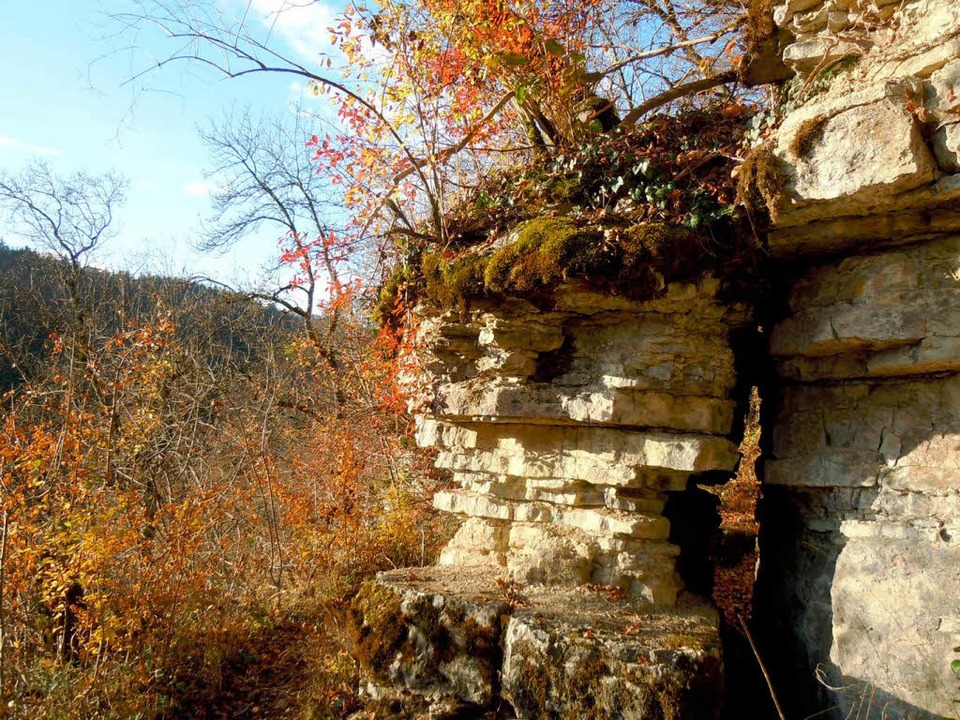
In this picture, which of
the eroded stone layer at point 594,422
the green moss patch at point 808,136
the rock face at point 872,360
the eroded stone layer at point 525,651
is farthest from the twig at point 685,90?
the eroded stone layer at point 525,651

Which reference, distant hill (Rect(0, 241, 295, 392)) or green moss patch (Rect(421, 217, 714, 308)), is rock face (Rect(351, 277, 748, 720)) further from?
distant hill (Rect(0, 241, 295, 392))

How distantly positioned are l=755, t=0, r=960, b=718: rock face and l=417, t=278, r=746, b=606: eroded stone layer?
63 centimetres

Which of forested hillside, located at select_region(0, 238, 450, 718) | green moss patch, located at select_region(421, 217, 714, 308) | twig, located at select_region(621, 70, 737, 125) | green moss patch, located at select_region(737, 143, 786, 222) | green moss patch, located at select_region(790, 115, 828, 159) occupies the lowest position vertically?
forested hillside, located at select_region(0, 238, 450, 718)

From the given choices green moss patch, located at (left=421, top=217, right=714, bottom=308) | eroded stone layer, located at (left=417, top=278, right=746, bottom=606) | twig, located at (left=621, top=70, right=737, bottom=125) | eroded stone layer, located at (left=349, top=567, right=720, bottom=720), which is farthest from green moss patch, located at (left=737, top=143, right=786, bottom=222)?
eroded stone layer, located at (left=349, top=567, right=720, bottom=720)

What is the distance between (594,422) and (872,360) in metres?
1.85

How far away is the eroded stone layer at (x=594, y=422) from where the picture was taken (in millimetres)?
4102

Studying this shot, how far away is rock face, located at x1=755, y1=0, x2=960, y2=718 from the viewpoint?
10.6ft

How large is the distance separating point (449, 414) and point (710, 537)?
2554 millimetres

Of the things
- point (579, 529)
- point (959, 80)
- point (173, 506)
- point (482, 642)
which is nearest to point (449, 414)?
point (579, 529)

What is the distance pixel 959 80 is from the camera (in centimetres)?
313

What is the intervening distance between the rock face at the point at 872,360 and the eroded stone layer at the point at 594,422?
0.63m

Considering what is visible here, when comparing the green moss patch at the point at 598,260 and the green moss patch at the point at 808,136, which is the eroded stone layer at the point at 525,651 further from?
the green moss patch at the point at 808,136

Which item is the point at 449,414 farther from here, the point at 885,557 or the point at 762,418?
the point at 885,557

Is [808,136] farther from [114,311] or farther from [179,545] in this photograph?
[114,311]
